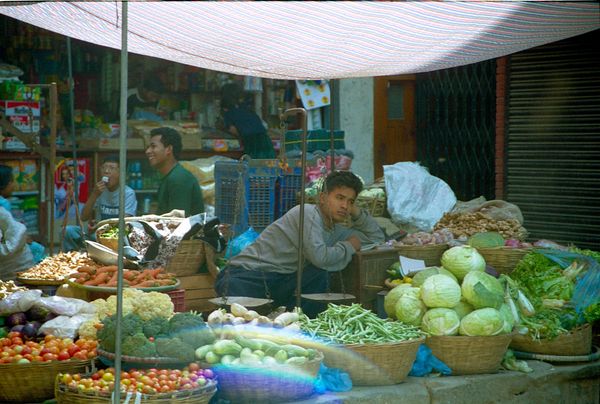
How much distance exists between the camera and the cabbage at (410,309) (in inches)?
239

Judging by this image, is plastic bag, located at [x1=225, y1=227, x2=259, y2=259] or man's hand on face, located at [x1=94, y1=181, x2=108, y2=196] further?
man's hand on face, located at [x1=94, y1=181, x2=108, y2=196]

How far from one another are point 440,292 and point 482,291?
27cm

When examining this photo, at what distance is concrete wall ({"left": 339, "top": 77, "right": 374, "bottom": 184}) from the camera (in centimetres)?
1220

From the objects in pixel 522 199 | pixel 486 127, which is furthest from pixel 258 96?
pixel 522 199

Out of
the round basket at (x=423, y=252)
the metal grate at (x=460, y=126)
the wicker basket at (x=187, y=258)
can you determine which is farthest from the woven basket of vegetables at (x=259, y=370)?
the metal grate at (x=460, y=126)

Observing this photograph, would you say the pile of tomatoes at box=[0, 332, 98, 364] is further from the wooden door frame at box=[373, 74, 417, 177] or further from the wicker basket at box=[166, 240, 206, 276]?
the wooden door frame at box=[373, 74, 417, 177]

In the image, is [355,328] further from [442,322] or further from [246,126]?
[246,126]

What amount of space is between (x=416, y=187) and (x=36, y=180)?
4.17 meters

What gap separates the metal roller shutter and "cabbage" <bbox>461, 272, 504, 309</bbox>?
139 inches

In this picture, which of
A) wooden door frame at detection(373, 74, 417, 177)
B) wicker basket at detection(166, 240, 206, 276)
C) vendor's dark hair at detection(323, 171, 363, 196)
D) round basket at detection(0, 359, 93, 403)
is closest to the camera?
round basket at detection(0, 359, 93, 403)

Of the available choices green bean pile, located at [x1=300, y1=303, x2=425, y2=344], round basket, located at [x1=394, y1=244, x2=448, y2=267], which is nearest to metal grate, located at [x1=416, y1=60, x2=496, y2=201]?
round basket, located at [x1=394, y1=244, x2=448, y2=267]

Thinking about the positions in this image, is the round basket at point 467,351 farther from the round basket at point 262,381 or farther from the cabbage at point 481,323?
the round basket at point 262,381

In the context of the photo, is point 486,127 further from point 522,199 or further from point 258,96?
point 258,96

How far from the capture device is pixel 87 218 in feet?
29.9
